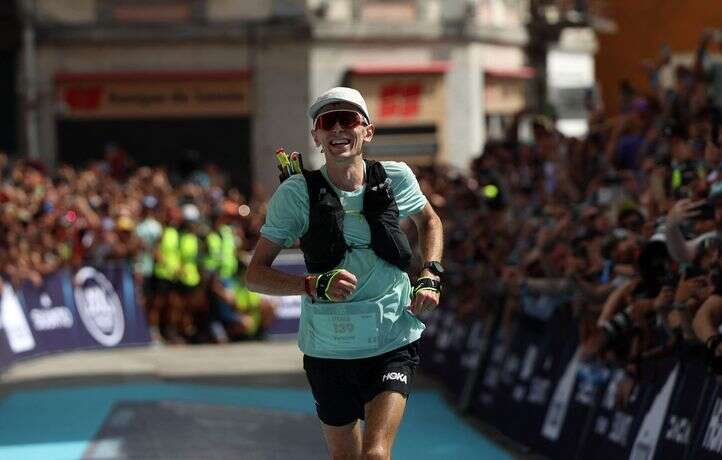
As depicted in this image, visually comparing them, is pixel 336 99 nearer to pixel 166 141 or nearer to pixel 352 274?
pixel 352 274

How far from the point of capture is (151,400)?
16609 mm

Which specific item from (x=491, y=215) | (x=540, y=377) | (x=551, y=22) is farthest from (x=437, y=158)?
(x=540, y=377)

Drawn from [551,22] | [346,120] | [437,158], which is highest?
[346,120]

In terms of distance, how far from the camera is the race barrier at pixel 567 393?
9.50 meters

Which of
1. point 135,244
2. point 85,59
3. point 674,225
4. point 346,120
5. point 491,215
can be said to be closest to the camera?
point 346,120

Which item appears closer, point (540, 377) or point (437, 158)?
point (540, 377)

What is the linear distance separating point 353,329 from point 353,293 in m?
0.16

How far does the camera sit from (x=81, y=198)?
2402 centimetres

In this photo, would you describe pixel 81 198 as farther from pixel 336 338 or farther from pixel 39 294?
pixel 336 338

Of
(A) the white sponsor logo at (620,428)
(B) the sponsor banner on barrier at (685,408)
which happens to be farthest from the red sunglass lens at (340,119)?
(A) the white sponsor logo at (620,428)

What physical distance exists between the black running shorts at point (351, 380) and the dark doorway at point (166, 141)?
24.9 meters

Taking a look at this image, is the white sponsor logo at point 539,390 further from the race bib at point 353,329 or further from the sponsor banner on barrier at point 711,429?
the race bib at point 353,329

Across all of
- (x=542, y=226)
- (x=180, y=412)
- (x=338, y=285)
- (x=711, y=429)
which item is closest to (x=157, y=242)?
(x=180, y=412)

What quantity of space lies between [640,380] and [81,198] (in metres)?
14.7
